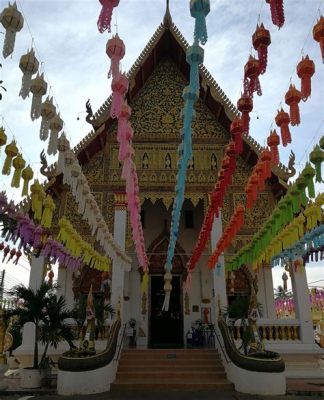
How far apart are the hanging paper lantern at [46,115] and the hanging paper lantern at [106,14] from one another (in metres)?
1.66

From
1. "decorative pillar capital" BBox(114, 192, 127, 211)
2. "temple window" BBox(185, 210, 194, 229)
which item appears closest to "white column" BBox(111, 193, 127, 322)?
"decorative pillar capital" BBox(114, 192, 127, 211)

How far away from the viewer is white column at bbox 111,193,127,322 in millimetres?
10766

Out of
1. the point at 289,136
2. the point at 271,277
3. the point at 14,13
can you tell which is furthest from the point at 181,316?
the point at 14,13

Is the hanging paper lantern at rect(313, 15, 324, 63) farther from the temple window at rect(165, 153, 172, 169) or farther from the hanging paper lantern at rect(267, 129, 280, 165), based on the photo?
the temple window at rect(165, 153, 172, 169)

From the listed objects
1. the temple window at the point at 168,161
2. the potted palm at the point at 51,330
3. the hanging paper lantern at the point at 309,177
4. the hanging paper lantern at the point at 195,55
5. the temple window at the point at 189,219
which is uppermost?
the temple window at the point at 168,161

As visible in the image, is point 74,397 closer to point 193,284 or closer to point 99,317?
point 99,317

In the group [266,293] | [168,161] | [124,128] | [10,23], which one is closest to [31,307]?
[124,128]

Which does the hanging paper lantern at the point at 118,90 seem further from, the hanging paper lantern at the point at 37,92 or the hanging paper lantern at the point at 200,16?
the hanging paper lantern at the point at 200,16

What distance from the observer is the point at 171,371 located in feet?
29.5

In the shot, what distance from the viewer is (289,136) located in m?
5.29

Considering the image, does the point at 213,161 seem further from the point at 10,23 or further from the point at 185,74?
the point at 10,23

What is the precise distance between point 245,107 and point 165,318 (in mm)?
10405

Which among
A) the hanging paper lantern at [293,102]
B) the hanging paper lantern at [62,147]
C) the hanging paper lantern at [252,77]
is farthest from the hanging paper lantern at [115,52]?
the hanging paper lantern at [293,102]

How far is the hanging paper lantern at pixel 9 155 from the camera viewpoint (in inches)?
235
